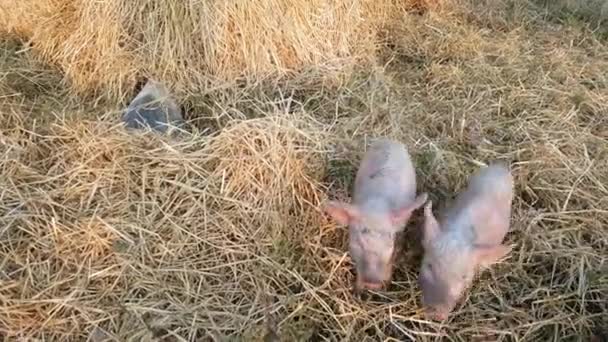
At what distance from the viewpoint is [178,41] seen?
13.6 feet

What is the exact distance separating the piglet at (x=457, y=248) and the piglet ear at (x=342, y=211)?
30cm

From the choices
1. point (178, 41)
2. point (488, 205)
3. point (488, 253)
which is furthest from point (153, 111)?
point (488, 253)

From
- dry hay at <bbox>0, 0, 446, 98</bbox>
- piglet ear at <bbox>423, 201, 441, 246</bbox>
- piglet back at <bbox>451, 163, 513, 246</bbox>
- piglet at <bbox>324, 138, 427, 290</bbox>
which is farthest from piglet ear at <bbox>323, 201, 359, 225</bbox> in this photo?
dry hay at <bbox>0, 0, 446, 98</bbox>

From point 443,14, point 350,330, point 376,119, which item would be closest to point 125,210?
point 350,330

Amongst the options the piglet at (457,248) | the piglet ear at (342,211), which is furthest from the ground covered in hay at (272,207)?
the piglet ear at (342,211)

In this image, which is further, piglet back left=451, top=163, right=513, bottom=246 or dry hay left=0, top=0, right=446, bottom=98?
dry hay left=0, top=0, right=446, bottom=98

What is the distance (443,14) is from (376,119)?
1815mm

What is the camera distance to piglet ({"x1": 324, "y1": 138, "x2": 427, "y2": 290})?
2.84 meters

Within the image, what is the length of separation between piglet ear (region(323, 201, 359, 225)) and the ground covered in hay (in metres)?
0.20

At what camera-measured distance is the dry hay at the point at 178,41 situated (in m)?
4.12

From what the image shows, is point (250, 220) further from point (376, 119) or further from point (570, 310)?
point (570, 310)

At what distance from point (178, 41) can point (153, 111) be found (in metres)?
0.56

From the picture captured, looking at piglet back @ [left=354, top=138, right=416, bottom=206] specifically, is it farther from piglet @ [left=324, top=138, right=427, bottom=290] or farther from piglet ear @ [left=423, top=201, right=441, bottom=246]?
piglet ear @ [left=423, top=201, right=441, bottom=246]

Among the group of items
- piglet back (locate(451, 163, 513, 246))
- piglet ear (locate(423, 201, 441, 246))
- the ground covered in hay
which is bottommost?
the ground covered in hay
